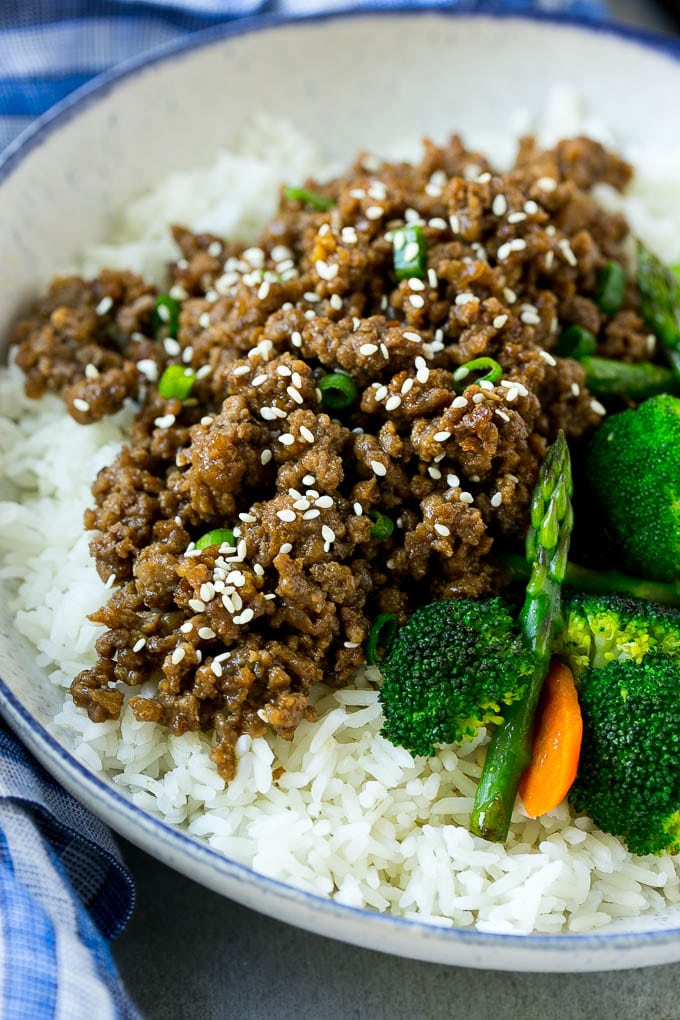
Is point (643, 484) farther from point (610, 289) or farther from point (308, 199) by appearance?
point (308, 199)

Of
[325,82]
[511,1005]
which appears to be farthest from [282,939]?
[325,82]

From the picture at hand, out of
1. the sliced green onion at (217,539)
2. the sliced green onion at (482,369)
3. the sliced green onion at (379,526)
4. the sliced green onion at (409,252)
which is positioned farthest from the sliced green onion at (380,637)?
the sliced green onion at (409,252)

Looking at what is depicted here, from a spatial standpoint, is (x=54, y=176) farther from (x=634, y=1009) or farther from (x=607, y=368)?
(x=634, y=1009)

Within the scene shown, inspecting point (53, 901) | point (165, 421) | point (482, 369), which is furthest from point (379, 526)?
point (53, 901)

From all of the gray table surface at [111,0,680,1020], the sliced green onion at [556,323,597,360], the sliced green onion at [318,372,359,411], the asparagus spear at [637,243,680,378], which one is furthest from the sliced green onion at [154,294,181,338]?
the gray table surface at [111,0,680,1020]

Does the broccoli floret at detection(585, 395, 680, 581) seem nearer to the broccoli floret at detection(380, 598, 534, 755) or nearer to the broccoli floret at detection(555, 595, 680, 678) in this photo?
the broccoli floret at detection(555, 595, 680, 678)

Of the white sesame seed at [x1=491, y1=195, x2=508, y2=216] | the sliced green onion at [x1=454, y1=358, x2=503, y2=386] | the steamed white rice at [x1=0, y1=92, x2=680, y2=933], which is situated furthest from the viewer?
the white sesame seed at [x1=491, y1=195, x2=508, y2=216]

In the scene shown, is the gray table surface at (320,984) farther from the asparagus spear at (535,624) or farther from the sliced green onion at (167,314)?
the sliced green onion at (167,314)
